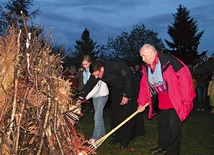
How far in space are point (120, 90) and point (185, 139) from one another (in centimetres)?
248

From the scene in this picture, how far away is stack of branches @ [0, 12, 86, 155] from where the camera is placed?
3369 mm

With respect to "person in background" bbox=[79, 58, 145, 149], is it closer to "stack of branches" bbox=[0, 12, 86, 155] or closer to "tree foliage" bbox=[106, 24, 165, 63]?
"stack of branches" bbox=[0, 12, 86, 155]

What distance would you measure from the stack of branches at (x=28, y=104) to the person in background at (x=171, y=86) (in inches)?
100

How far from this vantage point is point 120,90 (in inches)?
305

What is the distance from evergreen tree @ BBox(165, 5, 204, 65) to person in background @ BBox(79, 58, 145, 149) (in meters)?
39.2

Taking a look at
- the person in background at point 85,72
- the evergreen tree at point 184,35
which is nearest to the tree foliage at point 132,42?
the evergreen tree at point 184,35

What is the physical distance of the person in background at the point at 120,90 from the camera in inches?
283

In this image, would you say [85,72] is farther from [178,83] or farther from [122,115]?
[178,83]

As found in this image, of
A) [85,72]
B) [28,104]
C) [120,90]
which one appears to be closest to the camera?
[28,104]

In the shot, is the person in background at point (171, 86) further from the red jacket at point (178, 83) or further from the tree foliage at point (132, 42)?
the tree foliage at point (132, 42)

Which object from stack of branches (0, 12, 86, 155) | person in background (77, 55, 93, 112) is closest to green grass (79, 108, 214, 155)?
person in background (77, 55, 93, 112)

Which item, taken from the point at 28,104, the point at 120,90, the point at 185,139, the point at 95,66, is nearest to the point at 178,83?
the point at 95,66

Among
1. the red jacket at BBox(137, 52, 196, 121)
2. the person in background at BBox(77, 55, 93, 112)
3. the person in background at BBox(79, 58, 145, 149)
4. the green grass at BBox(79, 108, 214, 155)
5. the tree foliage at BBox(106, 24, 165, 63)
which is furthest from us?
the tree foliage at BBox(106, 24, 165, 63)

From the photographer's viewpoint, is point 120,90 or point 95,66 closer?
point 95,66
